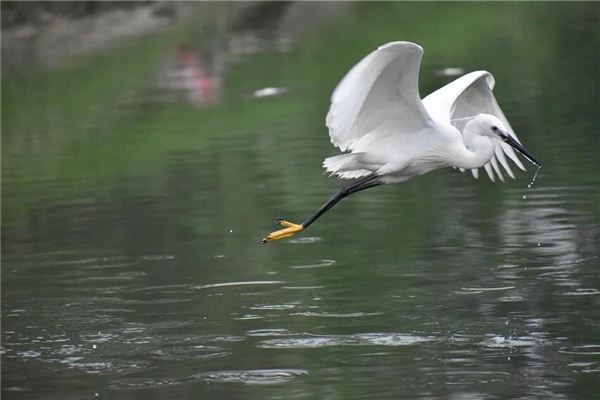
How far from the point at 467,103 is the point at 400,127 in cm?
118

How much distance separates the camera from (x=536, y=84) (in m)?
22.2

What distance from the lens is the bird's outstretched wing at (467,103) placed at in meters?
11.2

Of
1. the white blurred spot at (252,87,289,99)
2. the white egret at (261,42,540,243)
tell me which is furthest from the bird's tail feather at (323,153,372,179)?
the white blurred spot at (252,87,289,99)

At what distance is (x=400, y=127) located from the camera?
35.6 feet

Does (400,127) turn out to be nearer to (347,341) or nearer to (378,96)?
(378,96)

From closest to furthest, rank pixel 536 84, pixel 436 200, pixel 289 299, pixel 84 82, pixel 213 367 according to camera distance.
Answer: pixel 213 367
pixel 289 299
pixel 436 200
pixel 536 84
pixel 84 82

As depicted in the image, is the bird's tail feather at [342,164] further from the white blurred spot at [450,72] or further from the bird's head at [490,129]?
the white blurred spot at [450,72]

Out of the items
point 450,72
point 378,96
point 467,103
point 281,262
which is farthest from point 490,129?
point 450,72

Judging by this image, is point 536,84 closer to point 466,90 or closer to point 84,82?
point 84,82

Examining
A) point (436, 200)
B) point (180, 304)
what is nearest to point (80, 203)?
point (436, 200)

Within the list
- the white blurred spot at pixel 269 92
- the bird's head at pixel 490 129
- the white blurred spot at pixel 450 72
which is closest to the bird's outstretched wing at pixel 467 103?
the bird's head at pixel 490 129

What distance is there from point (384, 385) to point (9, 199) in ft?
28.6

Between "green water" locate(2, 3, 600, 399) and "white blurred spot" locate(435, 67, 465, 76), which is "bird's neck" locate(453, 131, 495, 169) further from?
"white blurred spot" locate(435, 67, 465, 76)

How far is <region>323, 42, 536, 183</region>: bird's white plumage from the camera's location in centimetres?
988
